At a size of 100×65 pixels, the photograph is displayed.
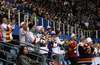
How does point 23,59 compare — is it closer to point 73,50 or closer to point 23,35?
point 23,35

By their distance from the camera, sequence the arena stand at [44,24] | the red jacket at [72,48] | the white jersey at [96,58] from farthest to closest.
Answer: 1. the arena stand at [44,24]
2. the white jersey at [96,58]
3. the red jacket at [72,48]

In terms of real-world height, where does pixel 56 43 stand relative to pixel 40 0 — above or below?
below

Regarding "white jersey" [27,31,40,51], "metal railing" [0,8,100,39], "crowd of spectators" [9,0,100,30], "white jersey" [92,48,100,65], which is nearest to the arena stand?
"metal railing" [0,8,100,39]

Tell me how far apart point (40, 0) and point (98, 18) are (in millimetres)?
5465

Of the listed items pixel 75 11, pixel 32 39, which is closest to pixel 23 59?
pixel 32 39

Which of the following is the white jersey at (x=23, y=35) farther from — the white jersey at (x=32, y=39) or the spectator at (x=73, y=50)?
the spectator at (x=73, y=50)

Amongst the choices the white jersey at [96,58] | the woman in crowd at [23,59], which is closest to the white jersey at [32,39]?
the woman in crowd at [23,59]

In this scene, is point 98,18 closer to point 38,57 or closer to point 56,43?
point 56,43

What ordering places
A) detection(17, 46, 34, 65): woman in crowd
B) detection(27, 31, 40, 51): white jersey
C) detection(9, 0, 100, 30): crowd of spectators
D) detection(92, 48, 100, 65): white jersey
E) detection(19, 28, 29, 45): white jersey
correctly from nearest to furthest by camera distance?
detection(17, 46, 34, 65): woman in crowd
detection(27, 31, 40, 51): white jersey
detection(19, 28, 29, 45): white jersey
detection(92, 48, 100, 65): white jersey
detection(9, 0, 100, 30): crowd of spectators

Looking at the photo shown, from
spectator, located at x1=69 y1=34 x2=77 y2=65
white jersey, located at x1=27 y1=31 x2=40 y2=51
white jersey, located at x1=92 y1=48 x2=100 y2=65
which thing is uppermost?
white jersey, located at x1=27 y1=31 x2=40 y2=51

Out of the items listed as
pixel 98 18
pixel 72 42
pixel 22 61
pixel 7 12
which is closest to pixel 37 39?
pixel 22 61

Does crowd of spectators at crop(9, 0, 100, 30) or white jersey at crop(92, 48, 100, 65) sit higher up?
crowd of spectators at crop(9, 0, 100, 30)

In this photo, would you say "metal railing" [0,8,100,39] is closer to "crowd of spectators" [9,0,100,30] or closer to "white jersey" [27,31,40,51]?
"crowd of spectators" [9,0,100,30]

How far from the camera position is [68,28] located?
1716 centimetres
